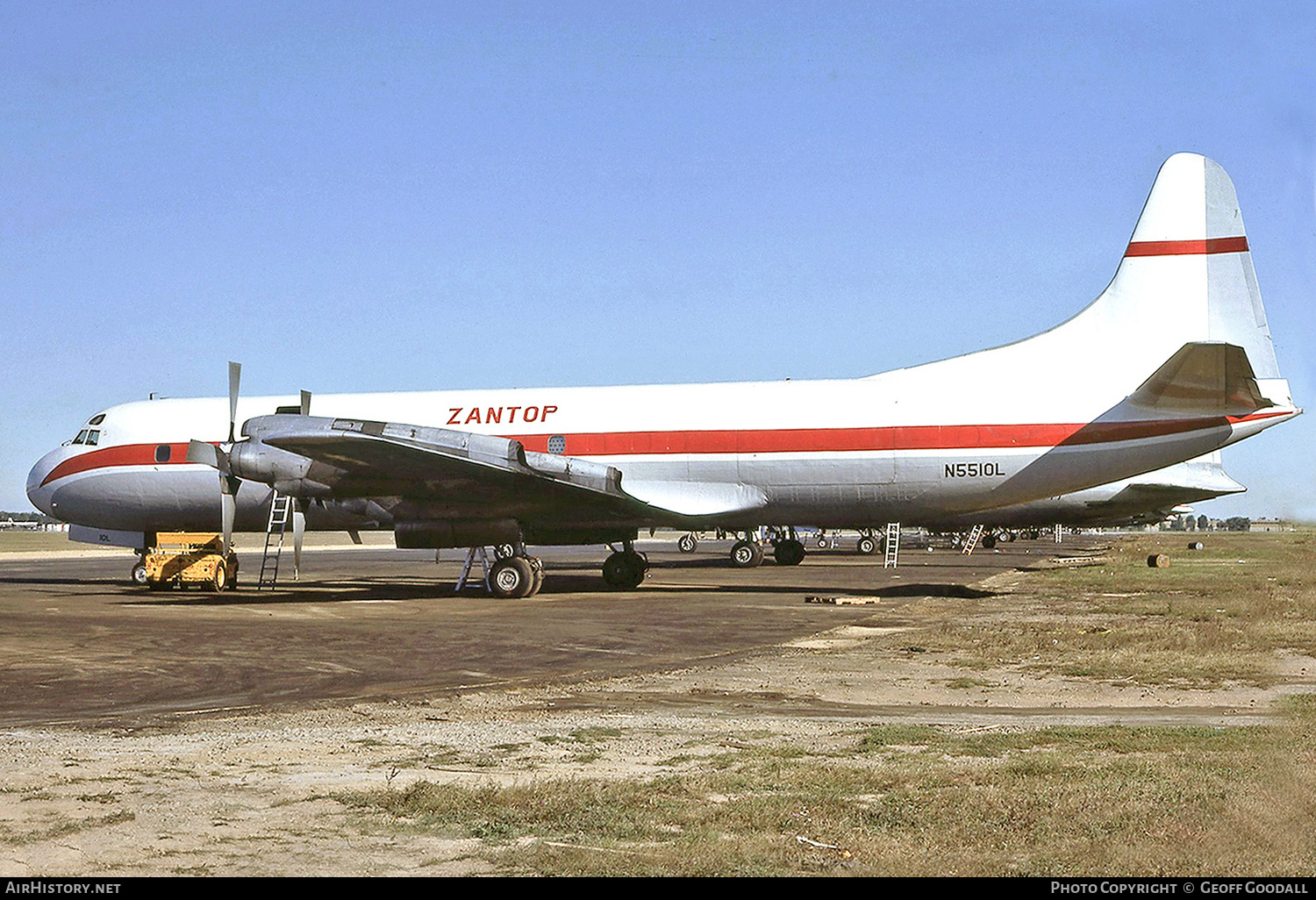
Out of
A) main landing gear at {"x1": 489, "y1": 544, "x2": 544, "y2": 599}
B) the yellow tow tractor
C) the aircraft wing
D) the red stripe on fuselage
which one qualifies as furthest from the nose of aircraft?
main landing gear at {"x1": 489, "y1": 544, "x2": 544, "y2": 599}

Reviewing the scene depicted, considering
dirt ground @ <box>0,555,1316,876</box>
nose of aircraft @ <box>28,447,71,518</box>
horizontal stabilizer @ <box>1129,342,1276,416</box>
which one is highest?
horizontal stabilizer @ <box>1129,342,1276,416</box>

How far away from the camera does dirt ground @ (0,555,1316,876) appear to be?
6.22 meters

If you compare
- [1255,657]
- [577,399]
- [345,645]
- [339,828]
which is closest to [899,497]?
[577,399]

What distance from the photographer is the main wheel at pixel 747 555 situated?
45.1 m

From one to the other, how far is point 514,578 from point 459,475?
299cm

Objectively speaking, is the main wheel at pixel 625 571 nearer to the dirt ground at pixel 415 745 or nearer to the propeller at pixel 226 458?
the propeller at pixel 226 458

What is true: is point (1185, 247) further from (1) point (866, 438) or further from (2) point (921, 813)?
(2) point (921, 813)

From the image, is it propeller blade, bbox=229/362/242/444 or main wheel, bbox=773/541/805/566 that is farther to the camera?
main wheel, bbox=773/541/805/566

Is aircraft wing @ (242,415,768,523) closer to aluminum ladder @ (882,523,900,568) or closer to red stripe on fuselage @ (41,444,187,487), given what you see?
red stripe on fuselage @ (41,444,187,487)

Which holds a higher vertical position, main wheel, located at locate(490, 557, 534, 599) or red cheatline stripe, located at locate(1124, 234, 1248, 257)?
red cheatline stripe, located at locate(1124, 234, 1248, 257)

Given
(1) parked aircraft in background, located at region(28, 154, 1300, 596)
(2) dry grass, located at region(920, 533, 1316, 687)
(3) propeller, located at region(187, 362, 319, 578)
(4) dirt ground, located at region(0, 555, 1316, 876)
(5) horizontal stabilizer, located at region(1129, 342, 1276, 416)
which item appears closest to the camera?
(4) dirt ground, located at region(0, 555, 1316, 876)

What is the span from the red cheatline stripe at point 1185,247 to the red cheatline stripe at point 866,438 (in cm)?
369

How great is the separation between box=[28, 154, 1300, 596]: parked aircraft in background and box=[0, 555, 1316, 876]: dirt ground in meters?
11.4

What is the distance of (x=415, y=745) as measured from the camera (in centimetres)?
943
